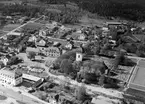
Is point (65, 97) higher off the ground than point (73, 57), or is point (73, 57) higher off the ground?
point (73, 57)

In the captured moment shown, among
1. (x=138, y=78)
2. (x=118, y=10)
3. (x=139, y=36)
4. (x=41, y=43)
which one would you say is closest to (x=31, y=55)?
(x=41, y=43)

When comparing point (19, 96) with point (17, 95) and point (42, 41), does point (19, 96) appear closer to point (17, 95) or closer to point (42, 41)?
point (17, 95)

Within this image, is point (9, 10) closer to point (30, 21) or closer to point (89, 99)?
point (30, 21)

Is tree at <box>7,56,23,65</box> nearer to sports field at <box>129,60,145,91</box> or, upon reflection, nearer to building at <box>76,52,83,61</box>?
building at <box>76,52,83,61</box>

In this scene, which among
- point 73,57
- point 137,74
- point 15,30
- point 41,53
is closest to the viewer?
point 137,74

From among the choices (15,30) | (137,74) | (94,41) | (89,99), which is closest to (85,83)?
(89,99)

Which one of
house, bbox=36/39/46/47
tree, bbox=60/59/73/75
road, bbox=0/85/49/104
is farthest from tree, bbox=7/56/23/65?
tree, bbox=60/59/73/75

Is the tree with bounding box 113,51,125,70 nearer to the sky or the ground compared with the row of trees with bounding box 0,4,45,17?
nearer to the ground
